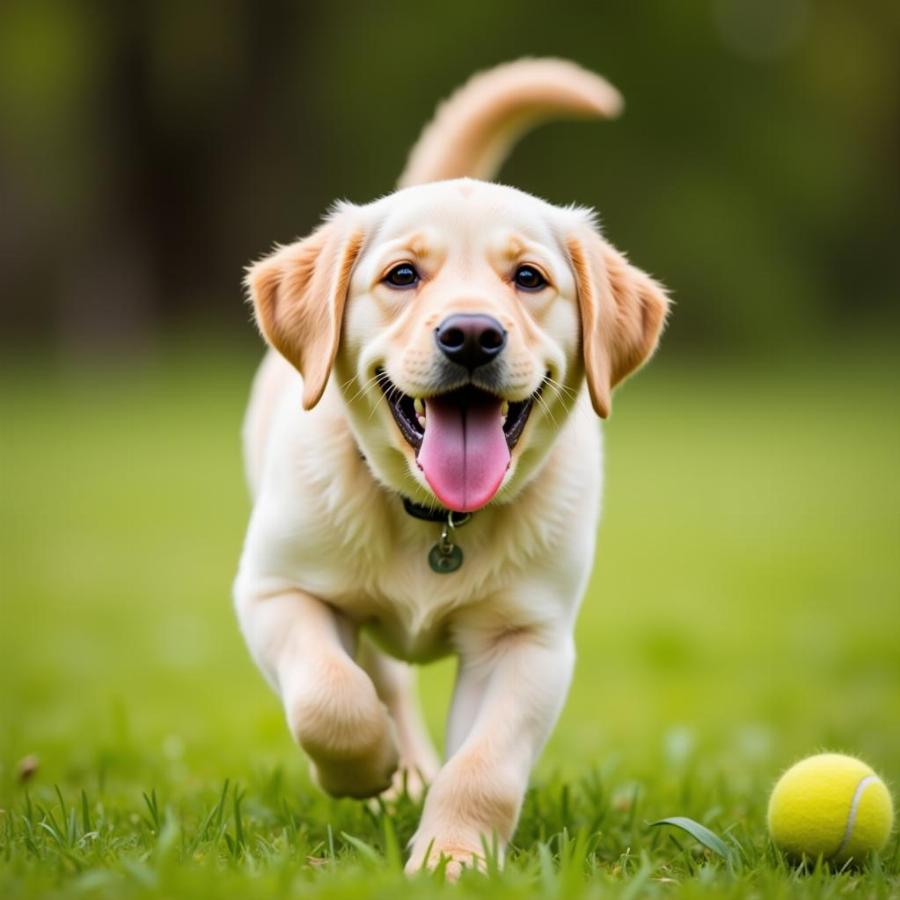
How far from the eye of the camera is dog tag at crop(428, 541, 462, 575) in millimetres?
3707

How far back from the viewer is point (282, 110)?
25156mm

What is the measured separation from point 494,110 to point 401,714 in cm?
209

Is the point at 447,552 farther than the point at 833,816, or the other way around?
the point at 447,552

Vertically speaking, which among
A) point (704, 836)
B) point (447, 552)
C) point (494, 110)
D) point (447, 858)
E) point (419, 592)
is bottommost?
point (447, 858)

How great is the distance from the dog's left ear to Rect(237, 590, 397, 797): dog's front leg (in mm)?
883

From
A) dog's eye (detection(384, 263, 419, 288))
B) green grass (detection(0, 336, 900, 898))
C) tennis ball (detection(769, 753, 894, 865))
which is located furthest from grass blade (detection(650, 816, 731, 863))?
dog's eye (detection(384, 263, 419, 288))

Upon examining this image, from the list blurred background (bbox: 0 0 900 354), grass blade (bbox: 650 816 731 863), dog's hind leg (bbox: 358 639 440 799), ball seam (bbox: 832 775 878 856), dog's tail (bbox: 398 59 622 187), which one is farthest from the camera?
blurred background (bbox: 0 0 900 354)

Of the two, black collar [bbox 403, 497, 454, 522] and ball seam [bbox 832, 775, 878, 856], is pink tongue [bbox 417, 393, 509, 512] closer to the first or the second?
black collar [bbox 403, 497, 454, 522]

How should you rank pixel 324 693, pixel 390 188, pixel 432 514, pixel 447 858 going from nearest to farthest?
pixel 447 858
pixel 324 693
pixel 432 514
pixel 390 188

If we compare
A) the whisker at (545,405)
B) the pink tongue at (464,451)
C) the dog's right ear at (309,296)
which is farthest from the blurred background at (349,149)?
the pink tongue at (464,451)

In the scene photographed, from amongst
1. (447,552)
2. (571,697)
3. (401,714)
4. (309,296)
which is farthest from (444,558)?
(571,697)

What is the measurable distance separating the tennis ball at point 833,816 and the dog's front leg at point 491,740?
596 millimetres

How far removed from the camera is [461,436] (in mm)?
3543

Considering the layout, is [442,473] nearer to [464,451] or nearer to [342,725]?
[464,451]
